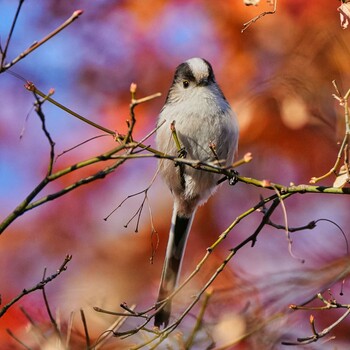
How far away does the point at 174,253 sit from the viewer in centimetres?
250

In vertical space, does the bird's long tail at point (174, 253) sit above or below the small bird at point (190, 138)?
below

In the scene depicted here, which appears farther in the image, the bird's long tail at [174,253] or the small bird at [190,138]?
the small bird at [190,138]

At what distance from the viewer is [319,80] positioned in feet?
8.73

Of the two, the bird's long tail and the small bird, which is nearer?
the bird's long tail

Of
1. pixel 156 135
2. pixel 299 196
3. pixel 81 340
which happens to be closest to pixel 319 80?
pixel 299 196

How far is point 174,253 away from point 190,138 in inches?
18.0

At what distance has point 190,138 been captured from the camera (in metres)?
2.43

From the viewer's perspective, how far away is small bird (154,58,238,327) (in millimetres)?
2441

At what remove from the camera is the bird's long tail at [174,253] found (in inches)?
92.0

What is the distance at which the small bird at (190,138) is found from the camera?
2.44 m

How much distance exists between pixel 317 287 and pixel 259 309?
0.78 ft

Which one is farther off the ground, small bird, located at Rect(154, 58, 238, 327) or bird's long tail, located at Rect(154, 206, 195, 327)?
small bird, located at Rect(154, 58, 238, 327)

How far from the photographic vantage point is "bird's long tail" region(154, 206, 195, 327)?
234 centimetres

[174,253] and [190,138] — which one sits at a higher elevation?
[190,138]
